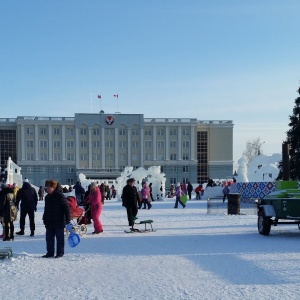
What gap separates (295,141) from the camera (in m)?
34.8

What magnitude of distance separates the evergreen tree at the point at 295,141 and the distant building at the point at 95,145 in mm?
59929

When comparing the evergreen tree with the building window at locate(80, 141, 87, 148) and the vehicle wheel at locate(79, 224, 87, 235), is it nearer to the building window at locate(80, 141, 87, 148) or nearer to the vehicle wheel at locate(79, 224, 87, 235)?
the vehicle wheel at locate(79, 224, 87, 235)

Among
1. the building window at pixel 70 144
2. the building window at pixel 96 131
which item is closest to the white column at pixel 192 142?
the building window at pixel 96 131

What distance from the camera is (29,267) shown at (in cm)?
907

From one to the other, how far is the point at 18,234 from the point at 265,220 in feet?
21.3

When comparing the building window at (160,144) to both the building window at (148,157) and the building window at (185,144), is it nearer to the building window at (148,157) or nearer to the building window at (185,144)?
the building window at (148,157)

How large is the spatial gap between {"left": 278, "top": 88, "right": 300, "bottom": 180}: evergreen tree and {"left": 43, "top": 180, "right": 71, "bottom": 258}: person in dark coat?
25950 millimetres

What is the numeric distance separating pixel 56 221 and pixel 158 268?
241cm

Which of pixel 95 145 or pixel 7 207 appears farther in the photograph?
pixel 95 145

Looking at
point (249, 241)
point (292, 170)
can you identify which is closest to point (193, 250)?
point (249, 241)

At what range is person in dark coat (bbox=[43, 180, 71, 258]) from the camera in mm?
10266

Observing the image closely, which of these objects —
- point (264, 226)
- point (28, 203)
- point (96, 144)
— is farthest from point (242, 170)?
point (96, 144)

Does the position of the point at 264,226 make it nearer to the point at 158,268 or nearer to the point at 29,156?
the point at 158,268

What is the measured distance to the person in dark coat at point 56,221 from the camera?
33.7ft
